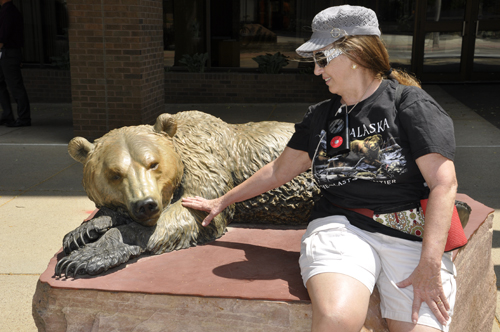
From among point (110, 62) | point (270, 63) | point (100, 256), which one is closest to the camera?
point (100, 256)

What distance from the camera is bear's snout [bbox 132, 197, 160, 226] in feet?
8.59

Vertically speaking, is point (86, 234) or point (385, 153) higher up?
point (385, 153)

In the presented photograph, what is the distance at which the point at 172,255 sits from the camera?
2881 mm

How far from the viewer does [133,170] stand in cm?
272

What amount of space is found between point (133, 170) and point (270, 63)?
33.0 ft

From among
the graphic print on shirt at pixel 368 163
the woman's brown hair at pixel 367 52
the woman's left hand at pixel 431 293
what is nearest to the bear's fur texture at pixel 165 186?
the graphic print on shirt at pixel 368 163

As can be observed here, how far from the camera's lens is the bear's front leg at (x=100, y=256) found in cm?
255

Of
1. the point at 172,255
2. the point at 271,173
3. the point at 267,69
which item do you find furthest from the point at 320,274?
the point at 267,69

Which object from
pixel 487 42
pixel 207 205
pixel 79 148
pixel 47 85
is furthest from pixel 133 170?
pixel 487 42

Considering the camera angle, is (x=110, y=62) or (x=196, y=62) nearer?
(x=110, y=62)

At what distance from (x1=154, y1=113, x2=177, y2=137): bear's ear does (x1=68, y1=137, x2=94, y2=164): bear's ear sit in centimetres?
40

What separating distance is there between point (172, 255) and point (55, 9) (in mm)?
12161

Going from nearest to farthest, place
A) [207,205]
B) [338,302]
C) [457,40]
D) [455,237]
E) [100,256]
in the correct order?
[338,302] < [455,237] < [100,256] < [207,205] < [457,40]

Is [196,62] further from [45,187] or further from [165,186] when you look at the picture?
[165,186]
